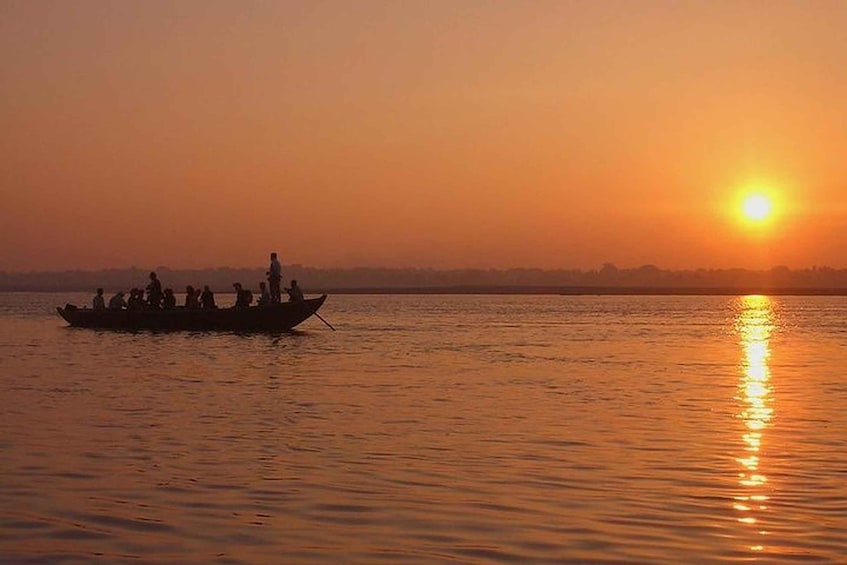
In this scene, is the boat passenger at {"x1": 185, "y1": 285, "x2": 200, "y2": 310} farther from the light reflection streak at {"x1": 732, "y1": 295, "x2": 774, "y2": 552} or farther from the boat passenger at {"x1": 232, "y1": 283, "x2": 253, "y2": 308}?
the light reflection streak at {"x1": 732, "y1": 295, "x2": 774, "y2": 552}

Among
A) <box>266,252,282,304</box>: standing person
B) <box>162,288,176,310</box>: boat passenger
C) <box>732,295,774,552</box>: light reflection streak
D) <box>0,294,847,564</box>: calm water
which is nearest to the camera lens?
<box>0,294,847,564</box>: calm water

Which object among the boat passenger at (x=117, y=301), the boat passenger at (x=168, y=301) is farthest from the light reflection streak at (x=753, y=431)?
the boat passenger at (x=117, y=301)

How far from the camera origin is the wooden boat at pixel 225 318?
140ft

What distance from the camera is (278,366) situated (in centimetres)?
2978

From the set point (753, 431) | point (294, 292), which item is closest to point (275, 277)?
point (294, 292)

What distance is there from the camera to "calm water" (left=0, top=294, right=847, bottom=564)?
9.41m

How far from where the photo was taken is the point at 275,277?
41.8 metres

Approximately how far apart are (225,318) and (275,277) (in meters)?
2.78

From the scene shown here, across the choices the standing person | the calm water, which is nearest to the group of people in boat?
the standing person

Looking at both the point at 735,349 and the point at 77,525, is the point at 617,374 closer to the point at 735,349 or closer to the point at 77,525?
the point at 735,349

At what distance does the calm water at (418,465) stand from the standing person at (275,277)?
1252 centimetres

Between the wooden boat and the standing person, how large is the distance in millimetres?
538

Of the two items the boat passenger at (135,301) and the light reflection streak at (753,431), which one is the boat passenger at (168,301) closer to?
the boat passenger at (135,301)

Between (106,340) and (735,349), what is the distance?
22.1 meters
